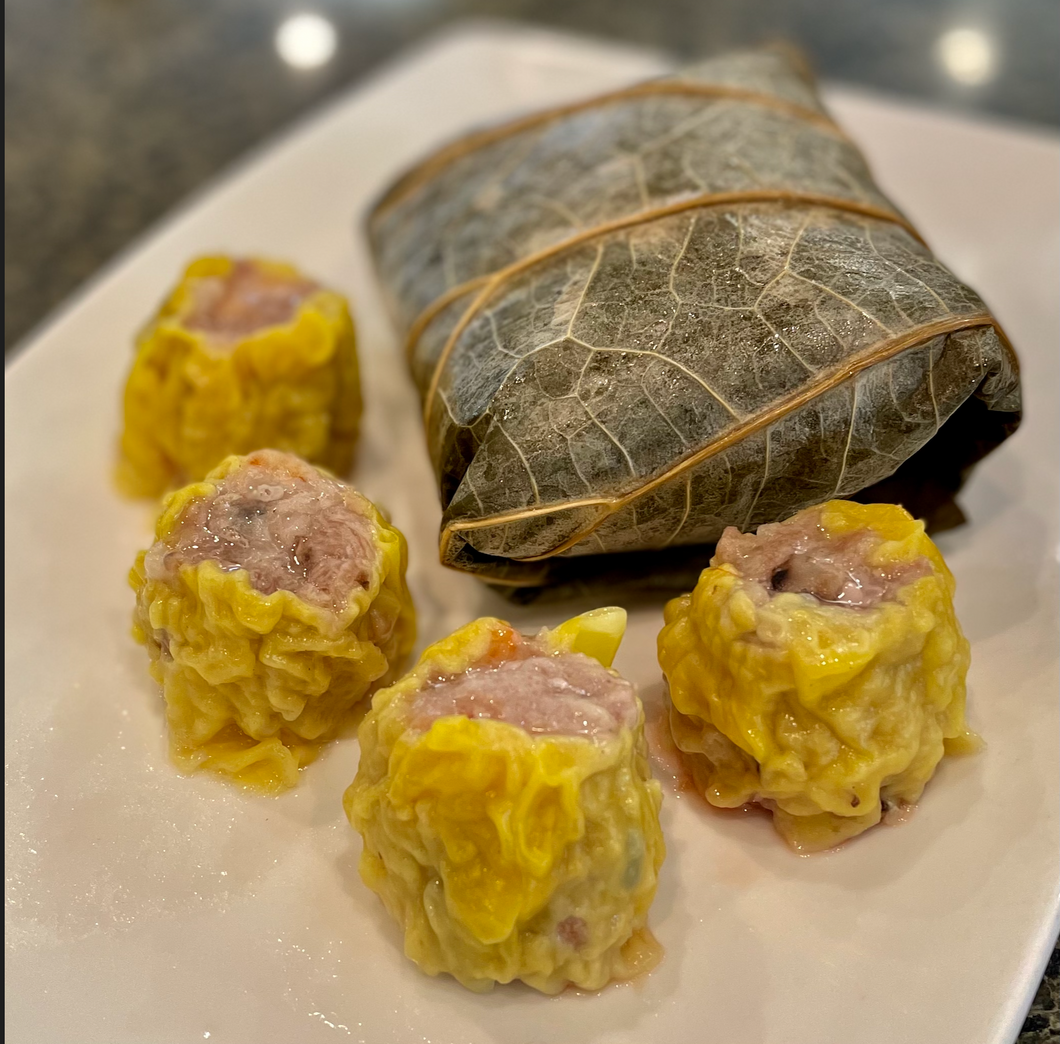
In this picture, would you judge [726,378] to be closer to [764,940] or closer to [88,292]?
[764,940]

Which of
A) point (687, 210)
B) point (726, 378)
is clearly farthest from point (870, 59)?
point (726, 378)

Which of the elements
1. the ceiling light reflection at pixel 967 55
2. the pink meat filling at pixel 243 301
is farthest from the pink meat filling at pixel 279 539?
the ceiling light reflection at pixel 967 55

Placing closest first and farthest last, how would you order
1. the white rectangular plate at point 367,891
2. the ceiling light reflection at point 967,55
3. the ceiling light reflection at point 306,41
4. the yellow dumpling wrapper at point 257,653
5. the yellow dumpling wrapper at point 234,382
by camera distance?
the white rectangular plate at point 367,891
the yellow dumpling wrapper at point 257,653
the yellow dumpling wrapper at point 234,382
the ceiling light reflection at point 967,55
the ceiling light reflection at point 306,41

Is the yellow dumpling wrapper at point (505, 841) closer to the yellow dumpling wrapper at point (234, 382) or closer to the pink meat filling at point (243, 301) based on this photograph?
the yellow dumpling wrapper at point (234, 382)

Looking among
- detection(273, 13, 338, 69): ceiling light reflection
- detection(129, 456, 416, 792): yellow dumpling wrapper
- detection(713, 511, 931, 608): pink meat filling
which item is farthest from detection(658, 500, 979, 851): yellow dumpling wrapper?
detection(273, 13, 338, 69): ceiling light reflection

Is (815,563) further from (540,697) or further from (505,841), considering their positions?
(505,841)
